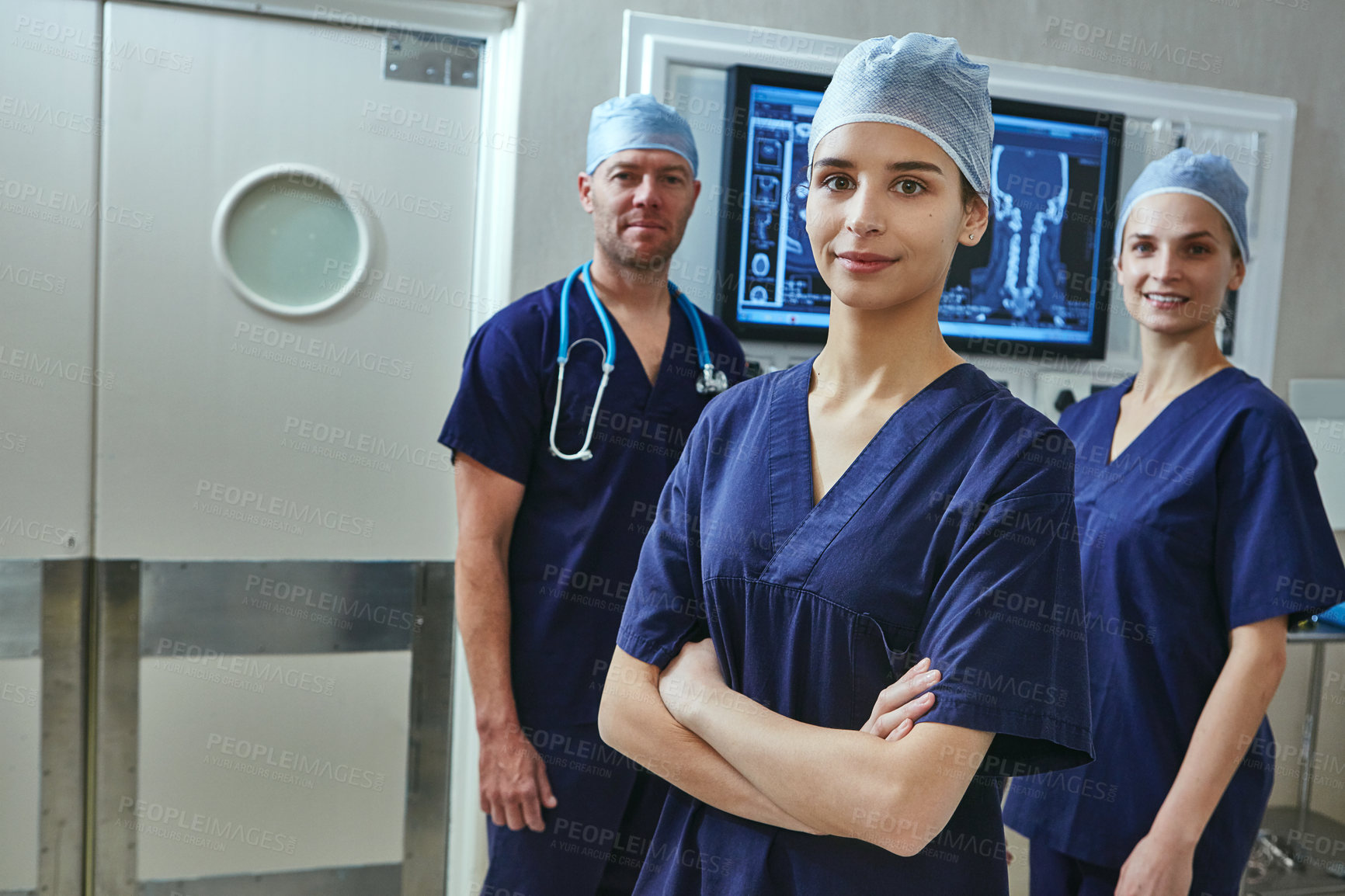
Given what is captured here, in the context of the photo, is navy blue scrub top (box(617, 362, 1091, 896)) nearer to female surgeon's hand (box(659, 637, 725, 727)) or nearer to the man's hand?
female surgeon's hand (box(659, 637, 725, 727))

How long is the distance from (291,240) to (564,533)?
0.95 meters

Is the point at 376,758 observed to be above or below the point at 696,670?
below

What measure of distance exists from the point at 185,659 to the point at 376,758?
0.45 m

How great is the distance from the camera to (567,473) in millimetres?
1715

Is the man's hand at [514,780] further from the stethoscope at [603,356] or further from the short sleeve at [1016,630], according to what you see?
the short sleeve at [1016,630]

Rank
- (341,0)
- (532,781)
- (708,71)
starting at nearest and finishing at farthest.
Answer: (532,781) < (341,0) < (708,71)

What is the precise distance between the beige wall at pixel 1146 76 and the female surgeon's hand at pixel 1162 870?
1475 millimetres

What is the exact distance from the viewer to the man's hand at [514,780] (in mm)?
1688

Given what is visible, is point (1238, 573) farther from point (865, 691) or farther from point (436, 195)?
point (436, 195)

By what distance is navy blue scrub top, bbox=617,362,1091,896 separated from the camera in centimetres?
91

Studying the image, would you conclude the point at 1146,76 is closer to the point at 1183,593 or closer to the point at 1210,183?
the point at 1210,183

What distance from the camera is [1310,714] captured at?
274 centimetres

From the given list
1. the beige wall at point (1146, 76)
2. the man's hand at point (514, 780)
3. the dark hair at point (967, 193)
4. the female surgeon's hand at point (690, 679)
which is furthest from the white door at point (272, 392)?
the dark hair at point (967, 193)

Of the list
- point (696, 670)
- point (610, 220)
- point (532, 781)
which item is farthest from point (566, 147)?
point (696, 670)
